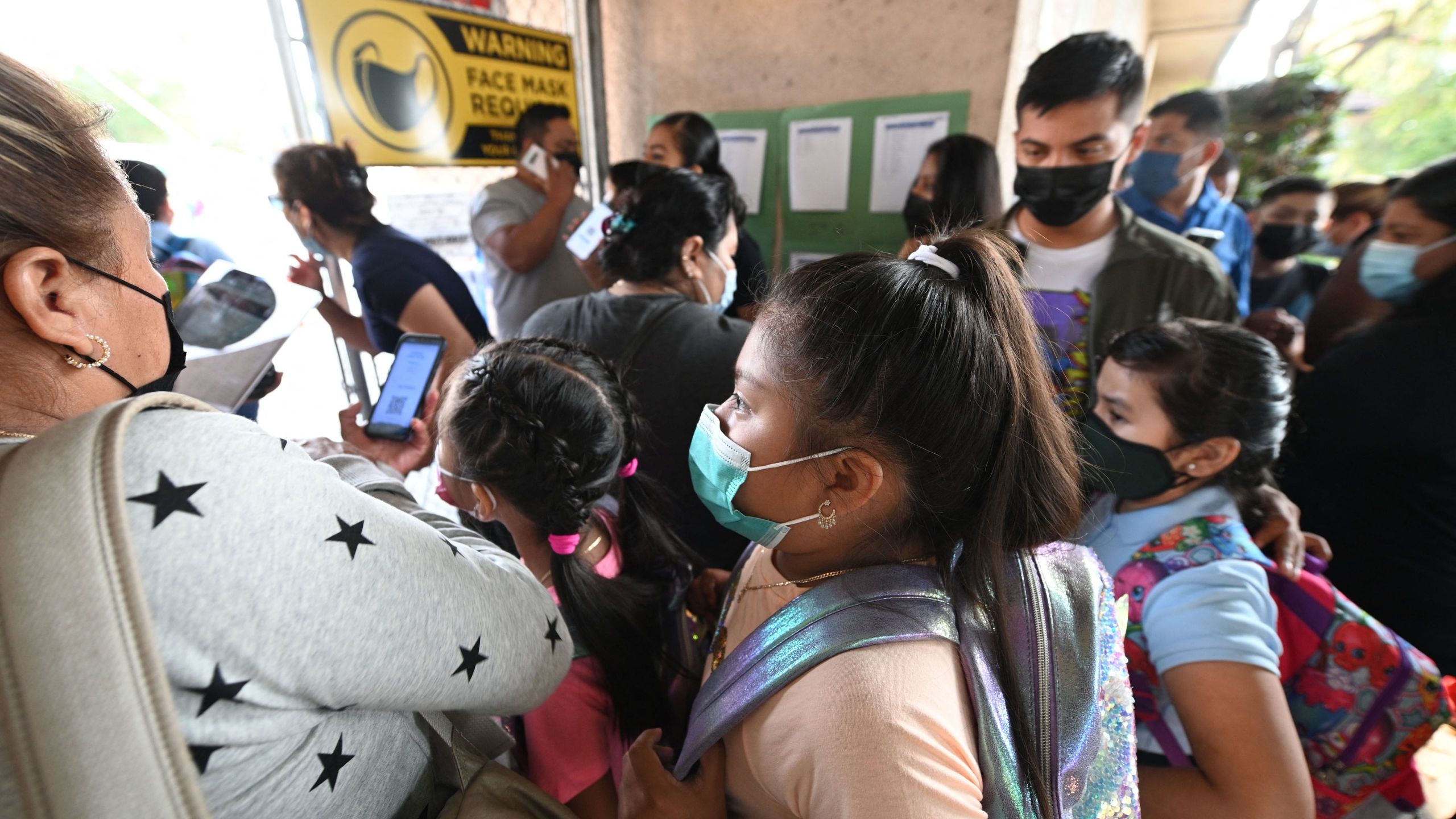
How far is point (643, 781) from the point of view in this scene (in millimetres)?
786

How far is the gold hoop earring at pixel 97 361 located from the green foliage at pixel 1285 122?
6384 millimetres

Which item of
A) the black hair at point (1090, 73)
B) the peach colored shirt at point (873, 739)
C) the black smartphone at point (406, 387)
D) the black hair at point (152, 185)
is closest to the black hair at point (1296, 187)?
the black hair at point (1090, 73)

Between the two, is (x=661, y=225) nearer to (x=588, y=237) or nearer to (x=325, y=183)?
(x=588, y=237)

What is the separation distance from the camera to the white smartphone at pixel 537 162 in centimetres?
254

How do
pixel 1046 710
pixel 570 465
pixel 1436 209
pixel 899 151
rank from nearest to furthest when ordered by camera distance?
1. pixel 1046 710
2. pixel 570 465
3. pixel 1436 209
4. pixel 899 151

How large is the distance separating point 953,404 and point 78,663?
0.79 meters

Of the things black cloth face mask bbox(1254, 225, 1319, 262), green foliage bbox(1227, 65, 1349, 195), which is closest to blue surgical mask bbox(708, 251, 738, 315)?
black cloth face mask bbox(1254, 225, 1319, 262)

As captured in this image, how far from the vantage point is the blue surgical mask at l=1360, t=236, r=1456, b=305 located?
4.79 ft

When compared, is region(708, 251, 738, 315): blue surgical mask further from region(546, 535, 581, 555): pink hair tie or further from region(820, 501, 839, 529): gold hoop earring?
region(820, 501, 839, 529): gold hoop earring

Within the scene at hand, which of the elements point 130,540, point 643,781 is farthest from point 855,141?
point 130,540

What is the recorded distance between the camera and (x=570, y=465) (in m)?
1.00

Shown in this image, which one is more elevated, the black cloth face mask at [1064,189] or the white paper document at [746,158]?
the white paper document at [746,158]

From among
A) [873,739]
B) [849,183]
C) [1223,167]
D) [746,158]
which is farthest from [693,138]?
[1223,167]

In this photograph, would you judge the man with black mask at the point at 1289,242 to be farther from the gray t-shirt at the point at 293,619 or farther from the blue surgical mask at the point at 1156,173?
the gray t-shirt at the point at 293,619
